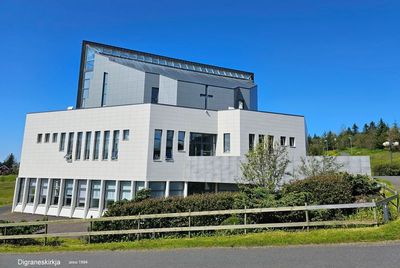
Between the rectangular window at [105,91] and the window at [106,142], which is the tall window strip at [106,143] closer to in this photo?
the window at [106,142]

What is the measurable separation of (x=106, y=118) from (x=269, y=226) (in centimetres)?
2092

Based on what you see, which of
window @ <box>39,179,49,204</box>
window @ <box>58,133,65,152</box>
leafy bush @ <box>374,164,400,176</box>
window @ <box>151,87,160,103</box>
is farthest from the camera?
leafy bush @ <box>374,164,400,176</box>

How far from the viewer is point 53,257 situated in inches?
423

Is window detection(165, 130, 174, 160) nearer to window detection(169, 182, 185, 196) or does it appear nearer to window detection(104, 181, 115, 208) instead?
window detection(169, 182, 185, 196)

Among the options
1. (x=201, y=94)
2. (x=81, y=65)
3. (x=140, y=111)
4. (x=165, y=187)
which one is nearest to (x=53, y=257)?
(x=165, y=187)

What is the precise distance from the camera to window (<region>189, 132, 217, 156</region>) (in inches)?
1074

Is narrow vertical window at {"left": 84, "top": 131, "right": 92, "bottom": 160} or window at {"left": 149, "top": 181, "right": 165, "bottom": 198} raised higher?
narrow vertical window at {"left": 84, "top": 131, "right": 92, "bottom": 160}

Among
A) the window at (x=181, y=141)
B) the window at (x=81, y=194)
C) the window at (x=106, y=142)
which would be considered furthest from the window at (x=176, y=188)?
the window at (x=81, y=194)

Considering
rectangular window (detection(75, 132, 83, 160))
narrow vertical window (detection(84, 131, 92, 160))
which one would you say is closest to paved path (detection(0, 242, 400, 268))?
narrow vertical window (detection(84, 131, 92, 160))

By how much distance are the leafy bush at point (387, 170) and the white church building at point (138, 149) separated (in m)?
26.8

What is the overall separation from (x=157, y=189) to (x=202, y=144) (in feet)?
18.7

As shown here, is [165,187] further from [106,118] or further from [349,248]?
[349,248]

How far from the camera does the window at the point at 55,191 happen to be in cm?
2927

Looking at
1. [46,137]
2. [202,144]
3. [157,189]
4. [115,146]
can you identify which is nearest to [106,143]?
[115,146]
